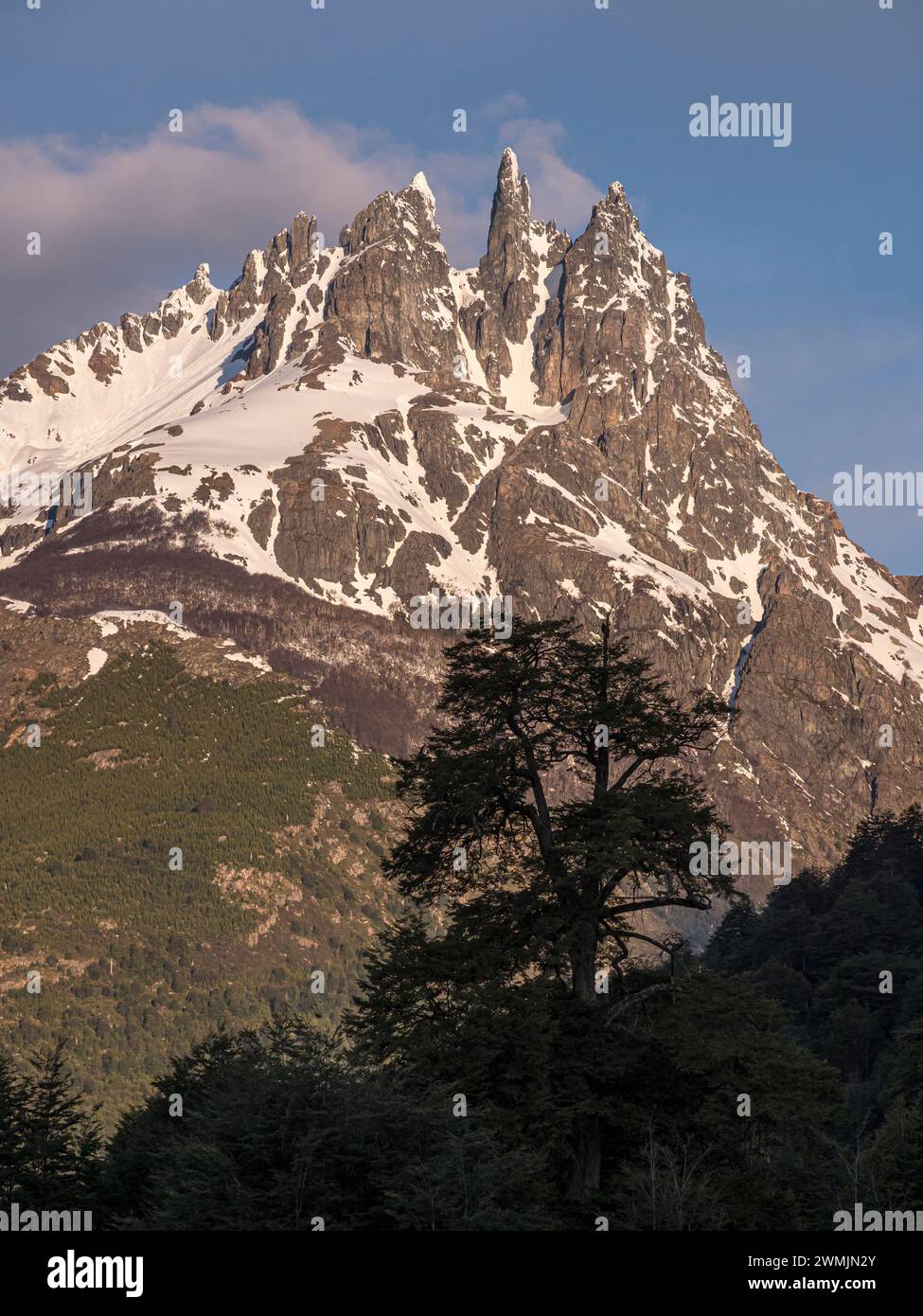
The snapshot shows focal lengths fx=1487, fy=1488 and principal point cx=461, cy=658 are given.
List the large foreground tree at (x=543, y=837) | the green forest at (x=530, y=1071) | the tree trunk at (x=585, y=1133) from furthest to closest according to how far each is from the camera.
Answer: the large foreground tree at (x=543, y=837) → the tree trunk at (x=585, y=1133) → the green forest at (x=530, y=1071)

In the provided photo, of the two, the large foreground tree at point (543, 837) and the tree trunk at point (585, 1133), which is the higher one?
the large foreground tree at point (543, 837)

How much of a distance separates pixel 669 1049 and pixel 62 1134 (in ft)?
76.1

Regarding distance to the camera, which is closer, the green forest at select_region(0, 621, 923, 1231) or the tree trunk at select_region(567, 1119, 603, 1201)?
the green forest at select_region(0, 621, 923, 1231)

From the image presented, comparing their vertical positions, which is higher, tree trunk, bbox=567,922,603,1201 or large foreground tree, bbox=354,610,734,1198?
large foreground tree, bbox=354,610,734,1198

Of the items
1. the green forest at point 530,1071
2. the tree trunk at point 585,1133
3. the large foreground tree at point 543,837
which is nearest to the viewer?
the green forest at point 530,1071

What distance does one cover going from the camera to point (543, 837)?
48.2m

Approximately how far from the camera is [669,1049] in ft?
144

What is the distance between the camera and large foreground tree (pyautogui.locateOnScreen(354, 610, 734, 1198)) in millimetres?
45219

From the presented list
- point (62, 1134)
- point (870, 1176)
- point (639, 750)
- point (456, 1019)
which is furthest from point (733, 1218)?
point (62, 1134)

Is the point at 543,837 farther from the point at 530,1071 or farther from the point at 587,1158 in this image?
the point at 587,1158

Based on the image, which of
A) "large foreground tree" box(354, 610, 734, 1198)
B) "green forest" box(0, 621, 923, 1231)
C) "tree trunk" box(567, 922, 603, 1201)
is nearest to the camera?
"green forest" box(0, 621, 923, 1231)

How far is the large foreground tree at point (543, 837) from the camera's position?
148 ft

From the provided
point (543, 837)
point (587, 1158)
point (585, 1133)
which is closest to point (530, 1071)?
point (585, 1133)
